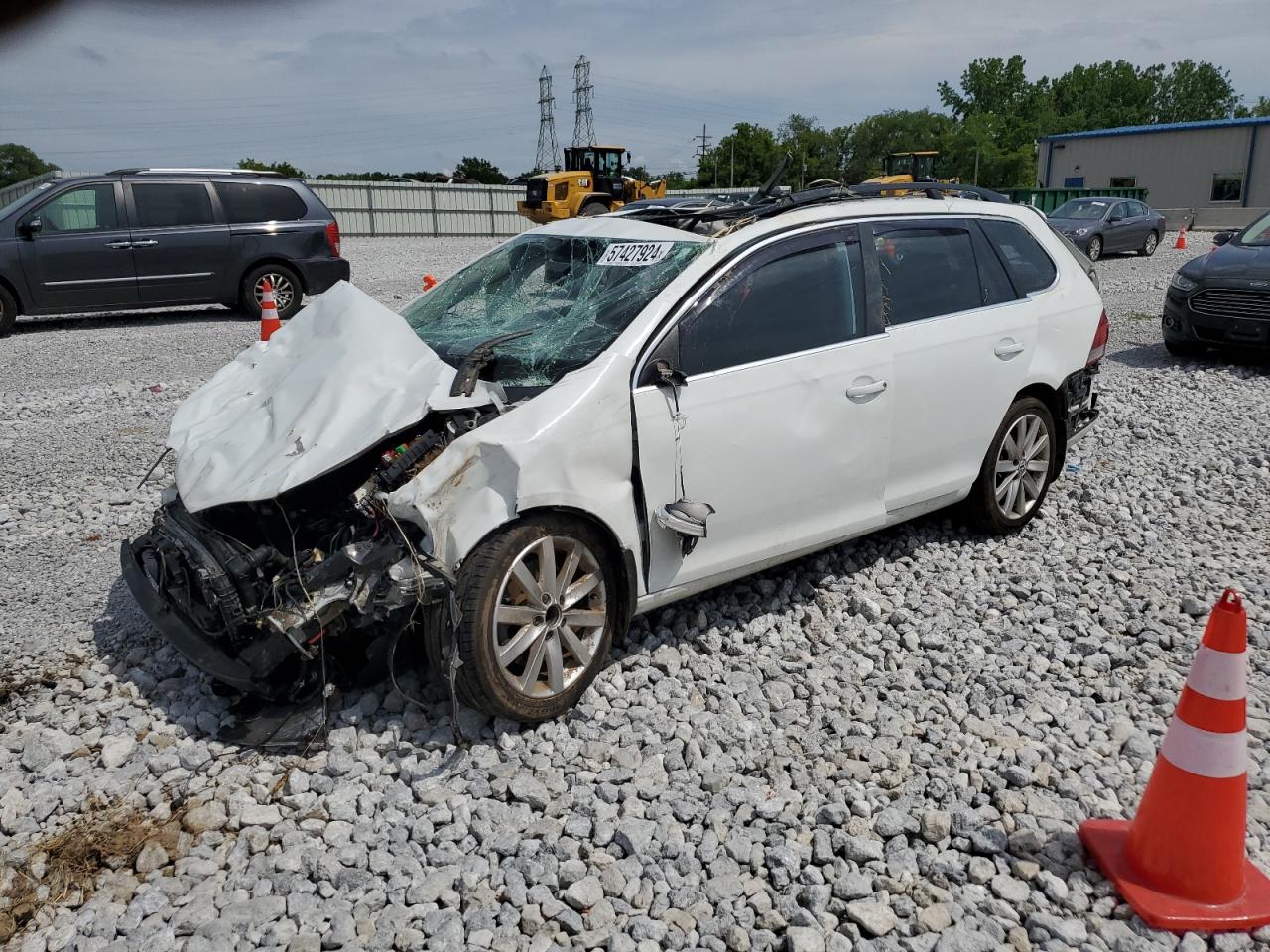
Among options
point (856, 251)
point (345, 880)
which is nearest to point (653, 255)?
point (856, 251)

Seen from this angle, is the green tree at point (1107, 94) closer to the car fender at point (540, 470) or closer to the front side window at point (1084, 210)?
the front side window at point (1084, 210)

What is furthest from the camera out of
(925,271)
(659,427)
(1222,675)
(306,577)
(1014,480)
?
(1014,480)

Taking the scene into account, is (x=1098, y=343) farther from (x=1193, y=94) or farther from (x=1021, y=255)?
(x=1193, y=94)

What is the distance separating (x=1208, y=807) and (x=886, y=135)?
294 ft

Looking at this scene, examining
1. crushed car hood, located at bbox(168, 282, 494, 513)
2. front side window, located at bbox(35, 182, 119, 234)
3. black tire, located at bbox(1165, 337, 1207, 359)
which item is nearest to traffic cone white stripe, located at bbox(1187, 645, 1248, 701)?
crushed car hood, located at bbox(168, 282, 494, 513)

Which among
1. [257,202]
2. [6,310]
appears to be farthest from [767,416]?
[6,310]

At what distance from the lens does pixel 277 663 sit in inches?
134

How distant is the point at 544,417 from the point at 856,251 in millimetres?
1810

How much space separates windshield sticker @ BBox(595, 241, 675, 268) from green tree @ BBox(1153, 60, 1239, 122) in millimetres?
106802

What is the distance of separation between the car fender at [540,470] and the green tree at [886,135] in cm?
8376

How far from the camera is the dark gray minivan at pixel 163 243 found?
481 inches

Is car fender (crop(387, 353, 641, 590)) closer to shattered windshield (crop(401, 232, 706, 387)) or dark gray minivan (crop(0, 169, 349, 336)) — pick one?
shattered windshield (crop(401, 232, 706, 387))

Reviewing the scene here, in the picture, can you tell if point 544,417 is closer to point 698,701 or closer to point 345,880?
point 698,701

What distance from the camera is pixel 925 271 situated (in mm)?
4836
